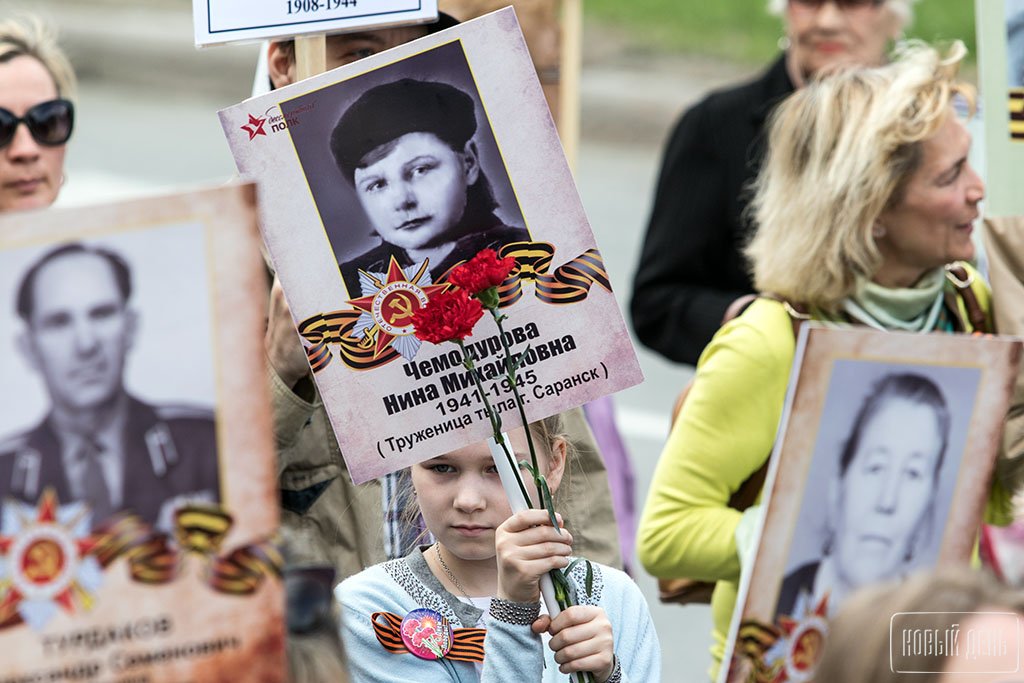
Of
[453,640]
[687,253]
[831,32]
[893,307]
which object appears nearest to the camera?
[453,640]

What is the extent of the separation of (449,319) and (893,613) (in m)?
0.72

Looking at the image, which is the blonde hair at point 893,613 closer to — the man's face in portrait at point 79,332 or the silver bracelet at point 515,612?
the silver bracelet at point 515,612

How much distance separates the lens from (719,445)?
3107 millimetres

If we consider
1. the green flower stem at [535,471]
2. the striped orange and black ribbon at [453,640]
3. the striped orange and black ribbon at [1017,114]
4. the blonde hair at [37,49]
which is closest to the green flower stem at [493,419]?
the green flower stem at [535,471]

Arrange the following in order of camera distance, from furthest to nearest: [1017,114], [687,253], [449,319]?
[687,253] < [1017,114] < [449,319]

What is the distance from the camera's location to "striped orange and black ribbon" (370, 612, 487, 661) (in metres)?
2.47

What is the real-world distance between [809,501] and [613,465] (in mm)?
1757

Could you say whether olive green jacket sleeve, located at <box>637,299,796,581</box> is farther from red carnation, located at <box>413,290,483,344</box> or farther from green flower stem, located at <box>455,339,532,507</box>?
red carnation, located at <box>413,290,483,344</box>

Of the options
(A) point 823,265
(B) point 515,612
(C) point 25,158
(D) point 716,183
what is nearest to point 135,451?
(B) point 515,612

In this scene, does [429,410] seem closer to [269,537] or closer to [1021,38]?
[269,537]

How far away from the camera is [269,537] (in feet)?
5.85

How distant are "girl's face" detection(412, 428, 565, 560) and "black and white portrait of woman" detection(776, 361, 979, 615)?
1.56 feet

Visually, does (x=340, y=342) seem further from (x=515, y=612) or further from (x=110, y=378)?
(x=110, y=378)

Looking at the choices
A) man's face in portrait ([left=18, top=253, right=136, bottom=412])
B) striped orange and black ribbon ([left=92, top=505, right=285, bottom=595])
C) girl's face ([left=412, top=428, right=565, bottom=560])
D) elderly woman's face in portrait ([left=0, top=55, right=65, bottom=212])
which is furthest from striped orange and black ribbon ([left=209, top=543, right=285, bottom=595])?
elderly woman's face in portrait ([left=0, top=55, right=65, bottom=212])
